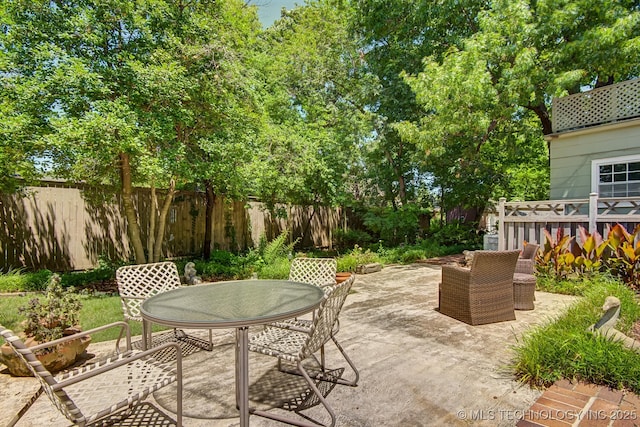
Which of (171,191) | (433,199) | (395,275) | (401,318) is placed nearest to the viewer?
Answer: (401,318)

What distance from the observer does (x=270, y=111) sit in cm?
1098

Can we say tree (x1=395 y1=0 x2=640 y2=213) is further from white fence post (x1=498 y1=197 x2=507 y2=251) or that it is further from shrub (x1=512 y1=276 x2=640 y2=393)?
shrub (x1=512 y1=276 x2=640 y2=393)

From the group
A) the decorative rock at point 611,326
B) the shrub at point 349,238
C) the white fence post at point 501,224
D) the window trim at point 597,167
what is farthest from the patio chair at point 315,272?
the shrub at point 349,238

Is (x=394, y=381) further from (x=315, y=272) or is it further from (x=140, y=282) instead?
(x=140, y=282)

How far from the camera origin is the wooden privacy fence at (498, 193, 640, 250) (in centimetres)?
628

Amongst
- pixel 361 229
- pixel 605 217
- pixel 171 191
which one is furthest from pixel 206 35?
pixel 361 229

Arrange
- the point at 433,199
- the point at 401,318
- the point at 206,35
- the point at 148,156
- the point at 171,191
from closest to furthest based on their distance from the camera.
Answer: the point at 401,318, the point at 148,156, the point at 206,35, the point at 171,191, the point at 433,199

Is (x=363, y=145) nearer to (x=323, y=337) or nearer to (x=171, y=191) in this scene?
(x=171, y=191)

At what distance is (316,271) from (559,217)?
5669mm

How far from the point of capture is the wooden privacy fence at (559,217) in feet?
20.6

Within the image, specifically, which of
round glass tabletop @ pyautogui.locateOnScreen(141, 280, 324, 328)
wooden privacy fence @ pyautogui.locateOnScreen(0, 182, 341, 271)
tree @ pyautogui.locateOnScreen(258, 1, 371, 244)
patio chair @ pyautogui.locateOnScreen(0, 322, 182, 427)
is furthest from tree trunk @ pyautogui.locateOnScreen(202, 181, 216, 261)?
patio chair @ pyautogui.locateOnScreen(0, 322, 182, 427)

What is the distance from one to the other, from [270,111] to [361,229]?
5.51 meters

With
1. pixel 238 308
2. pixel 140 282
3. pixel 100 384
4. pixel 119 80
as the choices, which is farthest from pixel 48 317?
pixel 119 80

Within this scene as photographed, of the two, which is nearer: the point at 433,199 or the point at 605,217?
the point at 605,217
